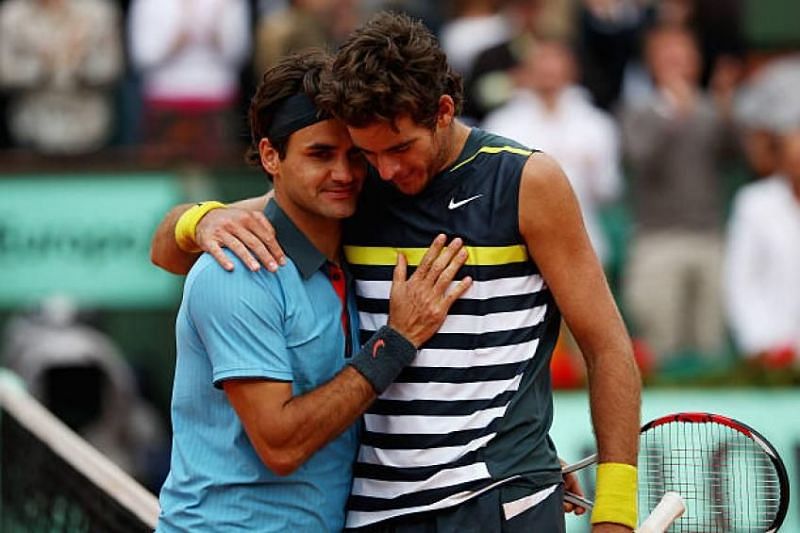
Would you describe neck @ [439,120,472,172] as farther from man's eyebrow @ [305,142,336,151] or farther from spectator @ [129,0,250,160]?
spectator @ [129,0,250,160]

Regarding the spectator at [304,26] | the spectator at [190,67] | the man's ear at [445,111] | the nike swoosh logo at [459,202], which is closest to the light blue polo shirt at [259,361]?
the nike swoosh logo at [459,202]

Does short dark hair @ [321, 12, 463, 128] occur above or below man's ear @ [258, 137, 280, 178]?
above

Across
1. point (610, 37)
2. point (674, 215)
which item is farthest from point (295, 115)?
point (610, 37)

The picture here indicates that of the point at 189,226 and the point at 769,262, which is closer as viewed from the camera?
the point at 189,226

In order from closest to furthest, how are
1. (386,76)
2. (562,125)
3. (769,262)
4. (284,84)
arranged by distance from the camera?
1. (386,76)
2. (284,84)
3. (769,262)
4. (562,125)

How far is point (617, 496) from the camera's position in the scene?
13.7 ft

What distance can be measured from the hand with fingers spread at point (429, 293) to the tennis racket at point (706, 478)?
22.4 inches

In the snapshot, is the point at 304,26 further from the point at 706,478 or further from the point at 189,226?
the point at 706,478

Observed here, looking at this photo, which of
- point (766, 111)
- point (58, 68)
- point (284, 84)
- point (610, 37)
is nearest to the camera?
point (284, 84)

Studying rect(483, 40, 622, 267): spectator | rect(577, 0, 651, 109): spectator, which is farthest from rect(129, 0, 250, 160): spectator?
rect(577, 0, 651, 109): spectator

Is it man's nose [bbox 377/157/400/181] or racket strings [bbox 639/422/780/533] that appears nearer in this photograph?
man's nose [bbox 377/157/400/181]

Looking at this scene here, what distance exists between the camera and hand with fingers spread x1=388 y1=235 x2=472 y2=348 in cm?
424

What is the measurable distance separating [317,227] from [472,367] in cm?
52

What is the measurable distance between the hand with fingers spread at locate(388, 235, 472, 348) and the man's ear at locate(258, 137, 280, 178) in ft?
1.42
